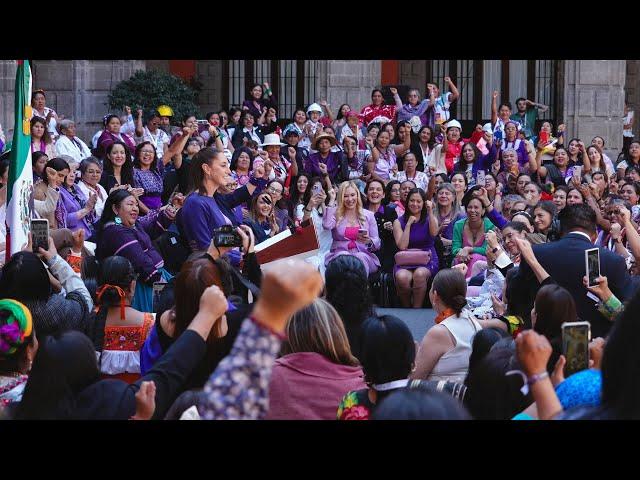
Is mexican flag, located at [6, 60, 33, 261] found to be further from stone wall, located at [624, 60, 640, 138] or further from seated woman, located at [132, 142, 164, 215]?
stone wall, located at [624, 60, 640, 138]

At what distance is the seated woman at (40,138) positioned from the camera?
11711mm

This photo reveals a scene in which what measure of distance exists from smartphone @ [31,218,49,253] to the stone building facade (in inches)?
387

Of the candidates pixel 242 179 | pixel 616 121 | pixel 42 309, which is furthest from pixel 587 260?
pixel 616 121

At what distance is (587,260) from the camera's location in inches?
223

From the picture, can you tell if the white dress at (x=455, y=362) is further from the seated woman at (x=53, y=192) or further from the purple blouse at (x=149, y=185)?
the purple blouse at (x=149, y=185)

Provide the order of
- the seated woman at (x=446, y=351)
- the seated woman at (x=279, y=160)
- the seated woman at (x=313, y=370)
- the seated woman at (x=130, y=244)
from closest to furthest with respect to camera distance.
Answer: the seated woman at (x=313, y=370)
the seated woman at (x=446, y=351)
the seated woman at (x=130, y=244)
the seated woman at (x=279, y=160)

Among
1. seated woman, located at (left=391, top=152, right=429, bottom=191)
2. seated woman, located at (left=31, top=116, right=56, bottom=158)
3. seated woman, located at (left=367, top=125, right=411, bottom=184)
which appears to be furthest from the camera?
seated woman, located at (left=367, top=125, right=411, bottom=184)

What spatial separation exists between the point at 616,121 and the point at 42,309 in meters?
16.6

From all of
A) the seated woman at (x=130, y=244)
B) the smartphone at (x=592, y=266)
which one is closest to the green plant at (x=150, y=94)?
the seated woman at (x=130, y=244)

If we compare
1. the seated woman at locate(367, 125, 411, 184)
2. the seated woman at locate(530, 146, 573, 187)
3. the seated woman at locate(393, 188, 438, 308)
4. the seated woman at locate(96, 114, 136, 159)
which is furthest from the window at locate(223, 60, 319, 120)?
the seated woman at locate(393, 188, 438, 308)

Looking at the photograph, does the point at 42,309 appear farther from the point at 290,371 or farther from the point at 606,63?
the point at 606,63

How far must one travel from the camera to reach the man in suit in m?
6.18

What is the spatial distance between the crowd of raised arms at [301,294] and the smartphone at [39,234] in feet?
0.17

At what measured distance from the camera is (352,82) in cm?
2031
